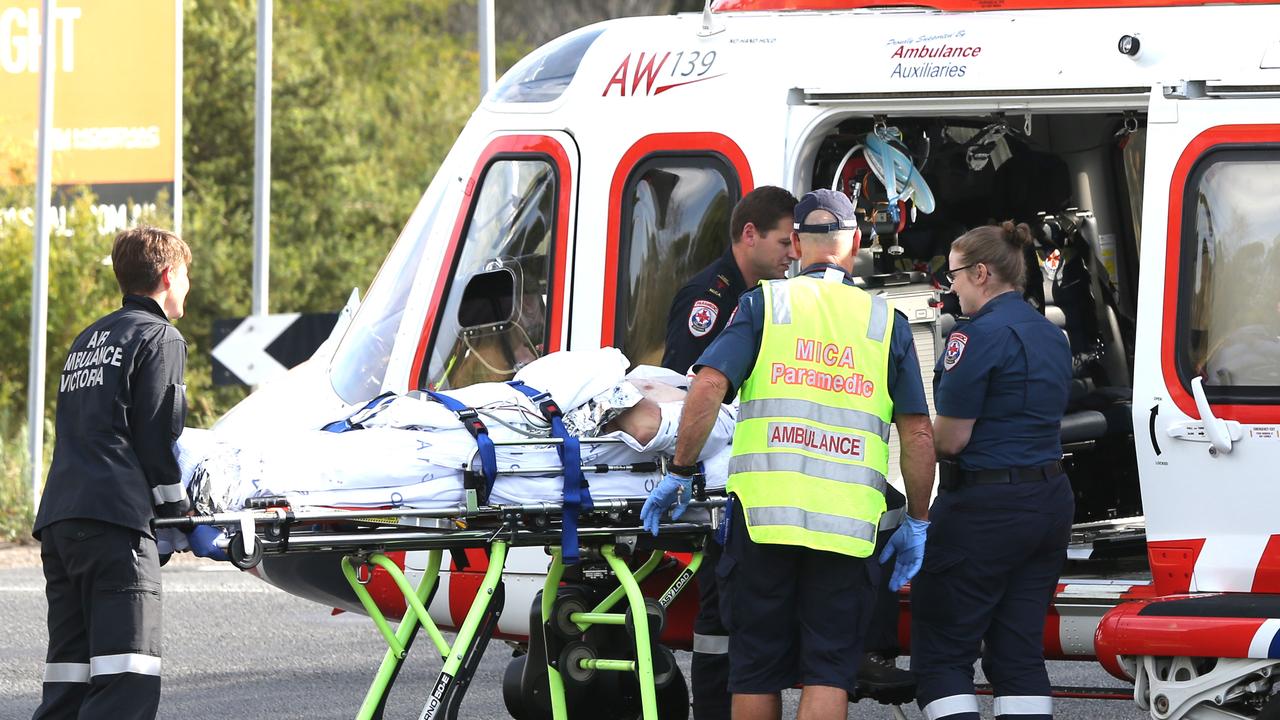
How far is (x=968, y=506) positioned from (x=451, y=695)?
5.38 ft

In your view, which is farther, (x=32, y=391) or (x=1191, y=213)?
(x=32, y=391)

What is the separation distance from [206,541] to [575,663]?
1.27 metres

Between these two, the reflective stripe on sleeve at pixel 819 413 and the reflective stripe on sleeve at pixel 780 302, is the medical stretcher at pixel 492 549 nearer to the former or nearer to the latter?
the reflective stripe on sleeve at pixel 819 413

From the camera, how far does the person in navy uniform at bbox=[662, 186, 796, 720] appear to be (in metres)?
5.88

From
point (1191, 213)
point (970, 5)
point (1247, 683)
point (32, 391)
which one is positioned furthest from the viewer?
point (32, 391)

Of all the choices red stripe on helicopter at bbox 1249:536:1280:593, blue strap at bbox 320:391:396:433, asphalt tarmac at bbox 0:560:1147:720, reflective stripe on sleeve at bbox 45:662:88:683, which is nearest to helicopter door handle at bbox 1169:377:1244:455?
red stripe on helicopter at bbox 1249:536:1280:593

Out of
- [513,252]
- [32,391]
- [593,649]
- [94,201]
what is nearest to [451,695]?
[593,649]

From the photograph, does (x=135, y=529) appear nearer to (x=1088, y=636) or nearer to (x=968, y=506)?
(x=968, y=506)

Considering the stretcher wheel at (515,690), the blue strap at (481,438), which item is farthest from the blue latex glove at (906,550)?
the stretcher wheel at (515,690)

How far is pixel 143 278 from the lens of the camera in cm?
560

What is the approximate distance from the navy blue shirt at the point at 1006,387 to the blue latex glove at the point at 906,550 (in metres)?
0.32

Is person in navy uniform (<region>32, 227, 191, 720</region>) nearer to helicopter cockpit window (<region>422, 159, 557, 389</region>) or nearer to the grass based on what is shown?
helicopter cockpit window (<region>422, 159, 557, 389</region>)

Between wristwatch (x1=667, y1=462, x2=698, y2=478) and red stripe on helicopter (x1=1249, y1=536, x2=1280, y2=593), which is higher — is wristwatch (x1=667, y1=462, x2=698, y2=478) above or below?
above

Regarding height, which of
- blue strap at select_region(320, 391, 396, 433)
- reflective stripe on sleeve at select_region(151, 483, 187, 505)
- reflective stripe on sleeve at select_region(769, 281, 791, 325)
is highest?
reflective stripe on sleeve at select_region(769, 281, 791, 325)
